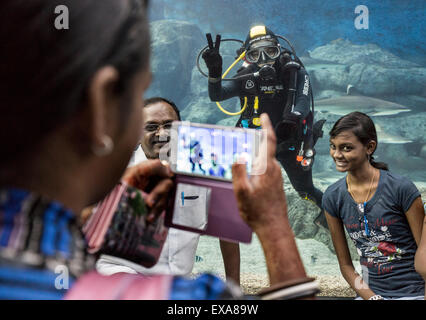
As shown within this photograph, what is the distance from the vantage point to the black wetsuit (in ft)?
14.8

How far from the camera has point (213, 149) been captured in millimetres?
842

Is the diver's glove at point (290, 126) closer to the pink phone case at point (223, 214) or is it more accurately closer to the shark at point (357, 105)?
the shark at point (357, 105)

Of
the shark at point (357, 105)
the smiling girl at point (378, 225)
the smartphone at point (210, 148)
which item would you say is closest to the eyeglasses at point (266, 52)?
the smiling girl at point (378, 225)

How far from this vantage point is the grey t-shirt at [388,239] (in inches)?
71.2

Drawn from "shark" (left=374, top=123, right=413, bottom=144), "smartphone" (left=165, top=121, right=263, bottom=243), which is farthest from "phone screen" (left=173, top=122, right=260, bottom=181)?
"shark" (left=374, top=123, right=413, bottom=144)

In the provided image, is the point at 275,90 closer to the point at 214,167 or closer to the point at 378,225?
the point at 378,225

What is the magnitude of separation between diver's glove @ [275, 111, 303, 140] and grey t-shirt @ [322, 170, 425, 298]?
2.53 metres

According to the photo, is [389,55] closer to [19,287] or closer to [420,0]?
[420,0]

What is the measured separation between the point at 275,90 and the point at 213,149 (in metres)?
4.02

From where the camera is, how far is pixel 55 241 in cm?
39

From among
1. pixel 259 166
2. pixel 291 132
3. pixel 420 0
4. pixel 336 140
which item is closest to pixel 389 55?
pixel 420 0

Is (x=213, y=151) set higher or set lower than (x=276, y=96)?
lower

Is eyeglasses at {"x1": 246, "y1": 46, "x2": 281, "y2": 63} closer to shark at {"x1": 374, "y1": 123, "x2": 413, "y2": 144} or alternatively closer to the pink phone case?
the pink phone case

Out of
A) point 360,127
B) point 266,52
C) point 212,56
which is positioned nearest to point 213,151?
point 360,127
